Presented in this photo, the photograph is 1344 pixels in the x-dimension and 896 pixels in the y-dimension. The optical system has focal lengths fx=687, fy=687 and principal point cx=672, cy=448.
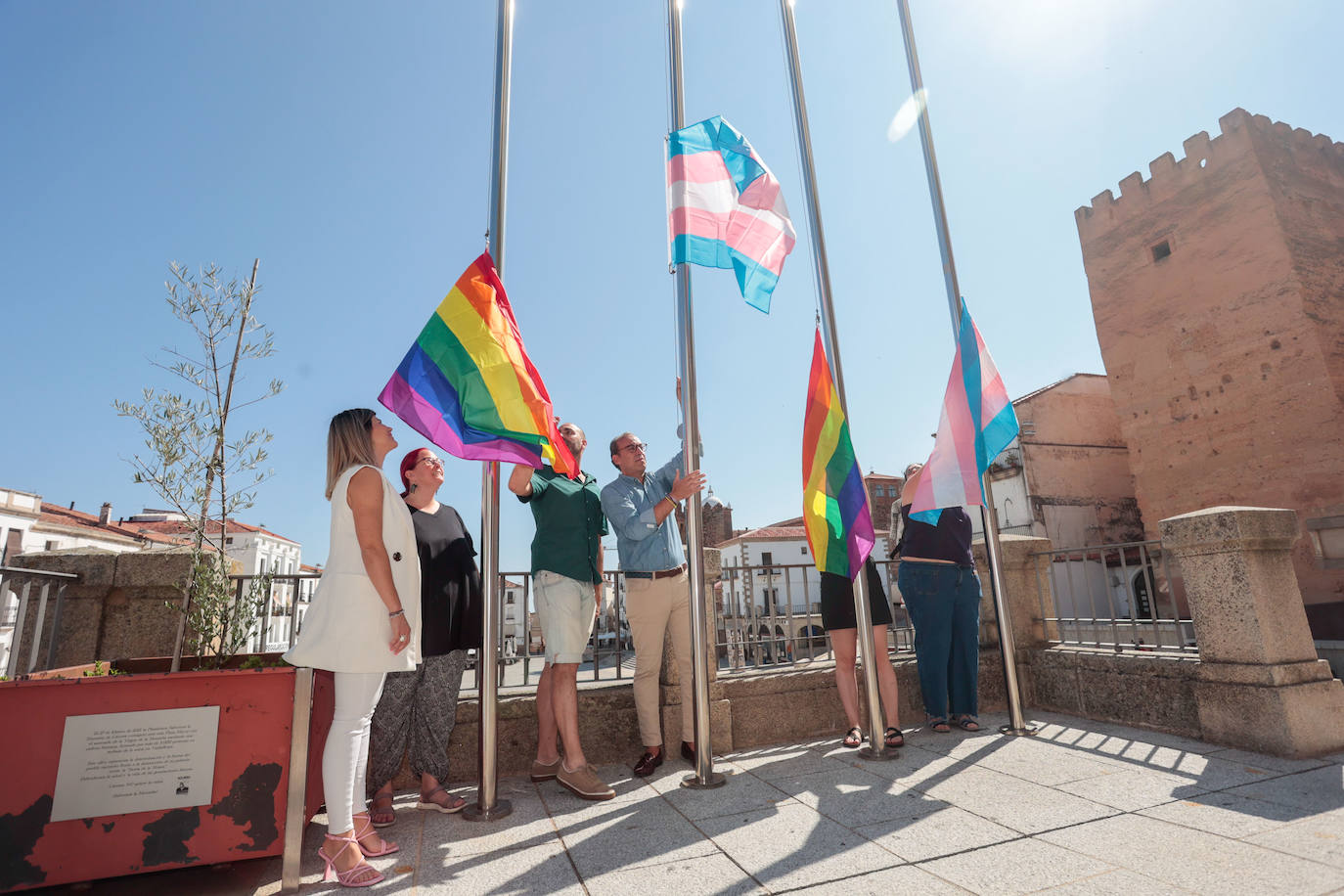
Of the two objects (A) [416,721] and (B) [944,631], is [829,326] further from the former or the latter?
(A) [416,721]

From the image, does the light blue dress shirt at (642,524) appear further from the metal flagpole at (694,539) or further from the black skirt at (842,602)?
the black skirt at (842,602)

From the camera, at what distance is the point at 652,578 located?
4688 mm

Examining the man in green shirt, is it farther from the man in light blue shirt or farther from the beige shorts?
the man in light blue shirt

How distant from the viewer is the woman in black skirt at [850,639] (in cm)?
502

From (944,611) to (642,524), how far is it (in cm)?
257

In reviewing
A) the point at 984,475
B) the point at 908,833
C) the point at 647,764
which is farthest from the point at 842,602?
the point at 908,833

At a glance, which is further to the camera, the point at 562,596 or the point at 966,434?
the point at 966,434

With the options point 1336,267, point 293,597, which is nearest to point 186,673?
point 293,597

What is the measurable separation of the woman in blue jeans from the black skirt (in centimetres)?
34

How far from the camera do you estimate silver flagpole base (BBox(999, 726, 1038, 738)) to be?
5066 millimetres

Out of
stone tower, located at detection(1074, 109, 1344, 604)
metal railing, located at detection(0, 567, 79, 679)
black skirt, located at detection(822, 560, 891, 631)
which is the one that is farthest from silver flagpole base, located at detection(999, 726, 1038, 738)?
stone tower, located at detection(1074, 109, 1344, 604)

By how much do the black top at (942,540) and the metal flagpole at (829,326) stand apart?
775mm

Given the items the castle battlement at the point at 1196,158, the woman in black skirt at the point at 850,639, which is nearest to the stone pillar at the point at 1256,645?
the woman in black skirt at the point at 850,639

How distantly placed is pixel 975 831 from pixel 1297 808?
154 centimetres
